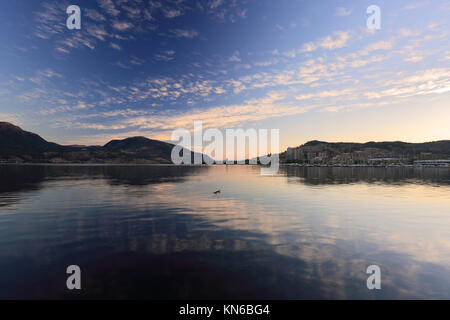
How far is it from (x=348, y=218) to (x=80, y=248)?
2650 centimetres

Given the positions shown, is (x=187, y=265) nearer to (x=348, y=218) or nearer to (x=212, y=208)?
(x=212, y=208)

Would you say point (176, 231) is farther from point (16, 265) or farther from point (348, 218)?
point (348, 218)

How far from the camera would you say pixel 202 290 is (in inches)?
393

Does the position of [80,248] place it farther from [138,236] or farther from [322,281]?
[322,281]
